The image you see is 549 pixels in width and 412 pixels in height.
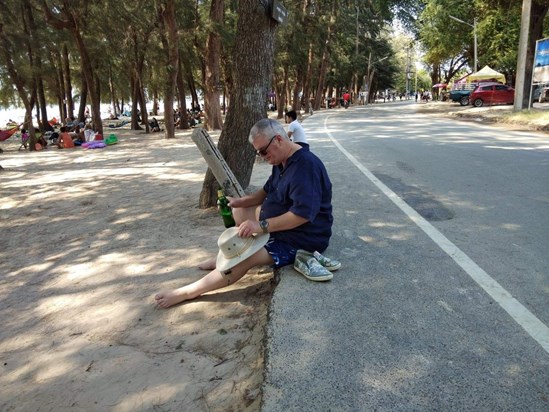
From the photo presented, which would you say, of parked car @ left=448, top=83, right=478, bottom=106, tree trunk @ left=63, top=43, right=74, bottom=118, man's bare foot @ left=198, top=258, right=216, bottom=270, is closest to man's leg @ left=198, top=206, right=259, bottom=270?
man's bare foot @ left=198, top=258, right=216, bottom=270

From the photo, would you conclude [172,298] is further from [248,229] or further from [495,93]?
[495,93]

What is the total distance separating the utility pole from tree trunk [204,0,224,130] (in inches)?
516

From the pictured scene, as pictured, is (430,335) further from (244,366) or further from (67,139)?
(67,139)

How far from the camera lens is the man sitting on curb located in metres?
3.18

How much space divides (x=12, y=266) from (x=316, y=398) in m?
4.44

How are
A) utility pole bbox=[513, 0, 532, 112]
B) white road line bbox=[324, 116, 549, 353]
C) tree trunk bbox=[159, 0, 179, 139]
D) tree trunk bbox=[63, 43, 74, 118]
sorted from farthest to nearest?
tree trunk bbox=[63, 43, 74, 118] < utility pole bbox=[513, 0, 532, 112] < tree trunk bbox=[159, 0, 179, 139] < white road line bbox=[324, 116, 549, 353]

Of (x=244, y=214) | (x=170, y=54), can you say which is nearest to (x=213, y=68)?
(x=170, y=54)

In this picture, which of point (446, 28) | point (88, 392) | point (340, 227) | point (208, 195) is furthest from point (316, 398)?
point (446, 28)

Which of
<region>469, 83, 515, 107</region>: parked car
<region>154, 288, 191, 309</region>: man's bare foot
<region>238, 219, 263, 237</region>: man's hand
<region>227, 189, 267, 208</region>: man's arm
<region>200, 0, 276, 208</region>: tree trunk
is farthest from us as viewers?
<region>469, 83, 515, 107</region>: parked car

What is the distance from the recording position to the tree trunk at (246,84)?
18.0ft

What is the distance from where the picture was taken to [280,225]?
3203 mm

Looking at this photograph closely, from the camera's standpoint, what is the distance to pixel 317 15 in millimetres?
30141

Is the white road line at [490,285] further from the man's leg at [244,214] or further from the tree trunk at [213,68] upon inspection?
the tree trunk at [213,68]

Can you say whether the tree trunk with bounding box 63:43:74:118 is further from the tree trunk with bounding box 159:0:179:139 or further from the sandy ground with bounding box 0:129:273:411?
Result: the sandy ground with bounding box 0:129:273:411
